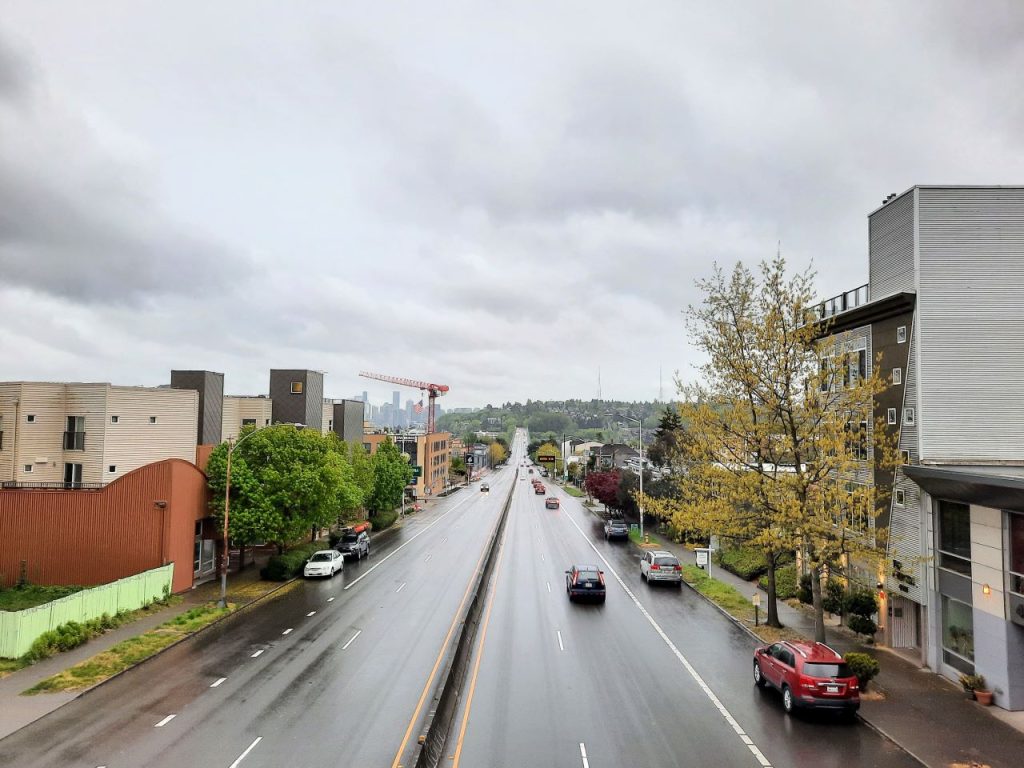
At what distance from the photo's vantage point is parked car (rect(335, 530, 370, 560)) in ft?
133

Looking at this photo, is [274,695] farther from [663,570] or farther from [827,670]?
[663,570]

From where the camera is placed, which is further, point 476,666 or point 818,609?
point 818,609

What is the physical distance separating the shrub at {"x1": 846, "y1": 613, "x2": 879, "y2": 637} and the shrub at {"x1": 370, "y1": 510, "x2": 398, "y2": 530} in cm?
4188

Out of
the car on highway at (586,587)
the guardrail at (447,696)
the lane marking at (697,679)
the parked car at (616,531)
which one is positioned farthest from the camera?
the parked car at (616,531)

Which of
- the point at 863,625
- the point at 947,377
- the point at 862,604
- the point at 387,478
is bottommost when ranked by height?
the point at 863,625

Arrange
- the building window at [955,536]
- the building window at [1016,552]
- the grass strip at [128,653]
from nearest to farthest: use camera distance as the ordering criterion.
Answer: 1. the building window at [1016,552]
2. the grass strip at [128,653]
3. the building window at [955,536]

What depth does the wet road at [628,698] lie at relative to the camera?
13492mm

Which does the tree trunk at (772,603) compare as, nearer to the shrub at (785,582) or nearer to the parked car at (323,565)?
the shrub at (785,582)

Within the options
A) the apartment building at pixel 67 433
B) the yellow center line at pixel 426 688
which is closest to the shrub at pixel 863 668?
the yellow center line at pixel 426 688

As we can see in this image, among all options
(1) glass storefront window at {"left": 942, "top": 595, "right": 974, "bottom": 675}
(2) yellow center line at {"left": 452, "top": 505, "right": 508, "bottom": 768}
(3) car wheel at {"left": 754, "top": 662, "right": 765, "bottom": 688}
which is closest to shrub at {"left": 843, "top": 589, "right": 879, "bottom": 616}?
(1) glass storefront window at {"left": 942, "top": 595, "right": 974, "bottom": 675}

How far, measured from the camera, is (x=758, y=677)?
17.8m

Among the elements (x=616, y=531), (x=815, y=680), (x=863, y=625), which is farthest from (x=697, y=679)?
(x=616, y=531)

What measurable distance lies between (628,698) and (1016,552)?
1113 cm

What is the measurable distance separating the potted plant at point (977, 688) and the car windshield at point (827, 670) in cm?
455
